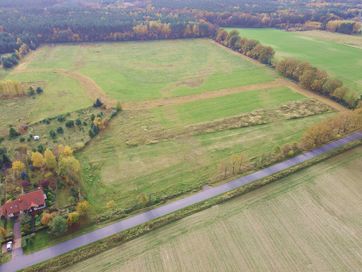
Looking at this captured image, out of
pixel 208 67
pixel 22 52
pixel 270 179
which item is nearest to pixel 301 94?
pixel 208 67

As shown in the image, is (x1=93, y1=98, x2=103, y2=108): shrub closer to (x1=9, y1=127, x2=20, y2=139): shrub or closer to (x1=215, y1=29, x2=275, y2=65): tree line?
(x1=9, y1=127, x2=20, y2=139): shrub

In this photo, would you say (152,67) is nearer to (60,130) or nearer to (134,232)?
(60,130)

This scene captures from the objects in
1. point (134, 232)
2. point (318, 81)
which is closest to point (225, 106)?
point (318, 81)

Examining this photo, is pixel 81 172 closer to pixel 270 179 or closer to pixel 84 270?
pixel 84 270

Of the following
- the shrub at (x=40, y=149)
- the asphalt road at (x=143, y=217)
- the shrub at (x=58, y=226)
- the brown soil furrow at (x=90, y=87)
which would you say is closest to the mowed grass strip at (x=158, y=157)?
the asphalt road at (x=143, y=217)

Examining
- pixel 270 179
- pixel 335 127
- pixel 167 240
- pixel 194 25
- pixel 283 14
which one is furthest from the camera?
pixel 283 14

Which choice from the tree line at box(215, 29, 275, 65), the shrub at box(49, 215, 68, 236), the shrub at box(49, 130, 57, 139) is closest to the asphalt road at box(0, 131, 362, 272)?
the shrub at box(49, 215, 68, 236)
